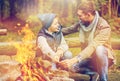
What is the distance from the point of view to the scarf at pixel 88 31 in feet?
18.8

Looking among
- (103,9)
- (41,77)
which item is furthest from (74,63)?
(103,9)

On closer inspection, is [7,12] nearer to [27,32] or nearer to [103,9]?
[27,32]

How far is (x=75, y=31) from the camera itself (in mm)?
5824

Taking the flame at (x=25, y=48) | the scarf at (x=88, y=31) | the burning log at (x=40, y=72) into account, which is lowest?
the burning log at (x=40, y=72)

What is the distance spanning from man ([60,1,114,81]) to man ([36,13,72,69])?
13 centimetres

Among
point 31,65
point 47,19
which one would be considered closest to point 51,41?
point 47,19

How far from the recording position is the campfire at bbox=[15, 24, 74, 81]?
225 inches

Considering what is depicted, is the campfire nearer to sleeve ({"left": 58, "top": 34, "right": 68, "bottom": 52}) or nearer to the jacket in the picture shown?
sleeve ({"left": 58, "top": 34, "right": 68, "bottom": 52})

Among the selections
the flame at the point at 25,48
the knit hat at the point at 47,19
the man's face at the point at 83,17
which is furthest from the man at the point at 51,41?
the man's face at the point at 83,17

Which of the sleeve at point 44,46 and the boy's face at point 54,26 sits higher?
the boy's face at point 54,26

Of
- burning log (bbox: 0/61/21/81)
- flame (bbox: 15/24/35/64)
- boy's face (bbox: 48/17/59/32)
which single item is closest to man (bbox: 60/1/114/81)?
boy's face (bbox: 48/17/59/32)

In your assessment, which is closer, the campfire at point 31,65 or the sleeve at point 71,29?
the campfire at point 31,65

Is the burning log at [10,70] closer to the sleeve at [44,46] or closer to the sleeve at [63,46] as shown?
the sleeve at [44,46]

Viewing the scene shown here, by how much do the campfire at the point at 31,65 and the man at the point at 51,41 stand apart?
9cm
